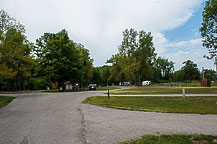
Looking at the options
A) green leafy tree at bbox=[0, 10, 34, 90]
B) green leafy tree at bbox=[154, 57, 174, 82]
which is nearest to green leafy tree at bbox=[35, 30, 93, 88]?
green leafy tree at bbox=[0, 10, 34, 90]

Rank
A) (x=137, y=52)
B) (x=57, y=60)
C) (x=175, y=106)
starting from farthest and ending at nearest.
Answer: (x=137, y=52), (x=57, y=60), (x=175, y=106)

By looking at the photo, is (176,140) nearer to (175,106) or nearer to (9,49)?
(175,106)

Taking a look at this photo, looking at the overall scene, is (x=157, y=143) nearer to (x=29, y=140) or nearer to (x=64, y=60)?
(x=29, y=140)

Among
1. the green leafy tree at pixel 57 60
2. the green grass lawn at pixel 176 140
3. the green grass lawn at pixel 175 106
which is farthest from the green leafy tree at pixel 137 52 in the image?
the green grass lawn at pixel 176 140

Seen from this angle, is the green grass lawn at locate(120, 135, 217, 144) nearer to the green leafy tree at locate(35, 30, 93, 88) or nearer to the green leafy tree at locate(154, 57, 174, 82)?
the green leafy tree at locate(35, 30, 93, 88)

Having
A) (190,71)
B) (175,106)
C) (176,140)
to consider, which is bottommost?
(175,106)

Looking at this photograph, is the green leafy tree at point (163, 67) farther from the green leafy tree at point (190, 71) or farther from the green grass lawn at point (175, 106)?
the green grass lawn at point (175, 106)

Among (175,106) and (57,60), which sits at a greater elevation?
(57,60)

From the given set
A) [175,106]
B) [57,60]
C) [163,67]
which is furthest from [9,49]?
[163,67]

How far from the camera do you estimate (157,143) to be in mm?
4254

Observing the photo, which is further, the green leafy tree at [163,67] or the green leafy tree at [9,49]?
the green leafy tree at [163,67]

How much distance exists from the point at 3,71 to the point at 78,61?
19.4m

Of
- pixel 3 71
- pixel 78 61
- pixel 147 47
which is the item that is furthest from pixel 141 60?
pixel 3 71

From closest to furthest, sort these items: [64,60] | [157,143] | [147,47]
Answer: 1. [157,143]
2. [64,60]
3. [147,47]
